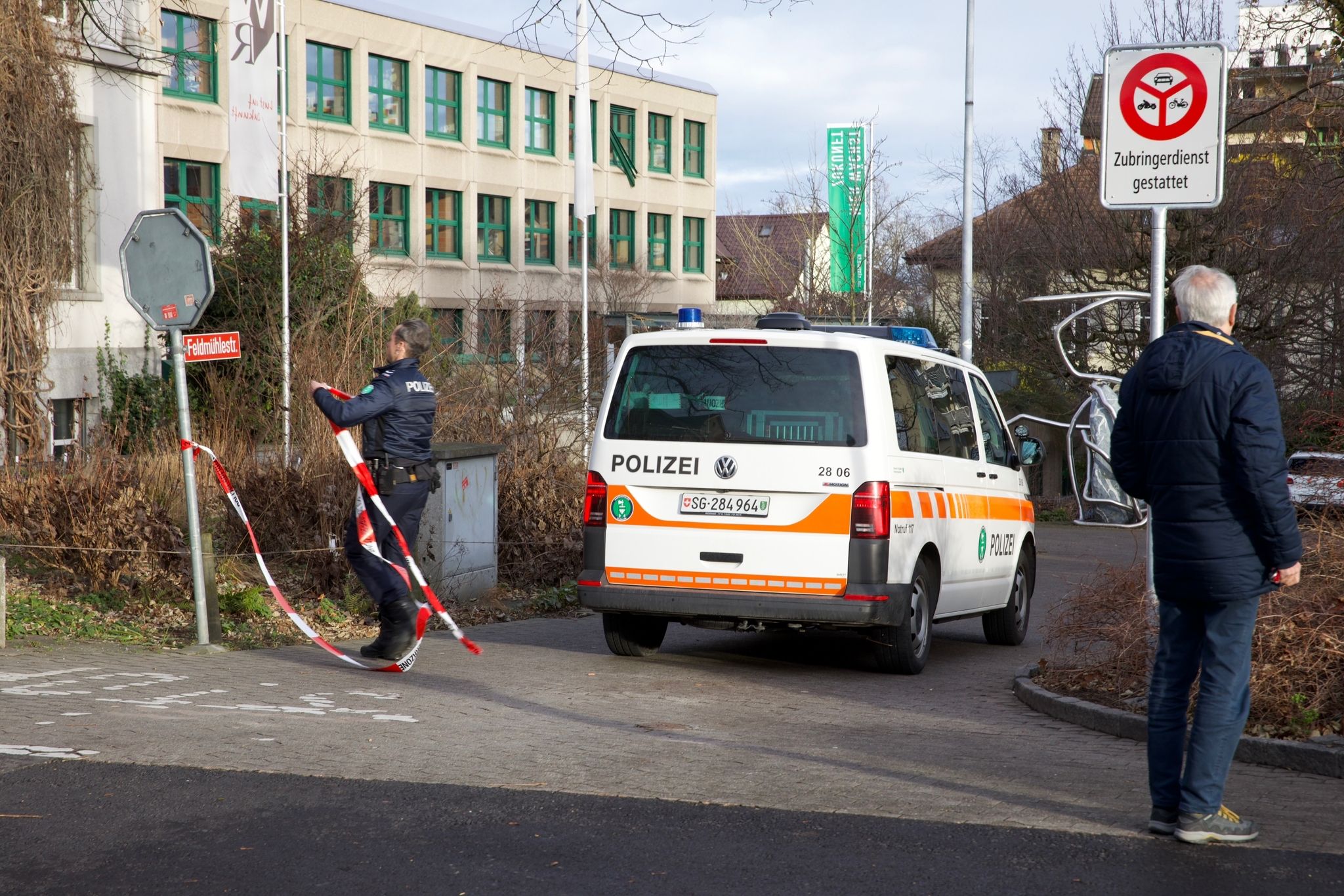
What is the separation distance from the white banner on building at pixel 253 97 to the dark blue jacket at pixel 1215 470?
1808cm

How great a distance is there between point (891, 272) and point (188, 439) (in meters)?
36.2

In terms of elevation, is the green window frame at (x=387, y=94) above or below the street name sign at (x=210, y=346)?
above

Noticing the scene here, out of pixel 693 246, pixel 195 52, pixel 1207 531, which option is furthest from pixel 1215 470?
pixel 693 246

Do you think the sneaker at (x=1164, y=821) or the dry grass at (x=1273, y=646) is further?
the dry grass at (x=1273, y=646)

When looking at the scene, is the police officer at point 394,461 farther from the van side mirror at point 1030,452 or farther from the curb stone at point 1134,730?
the van side mirror at point 1030,452

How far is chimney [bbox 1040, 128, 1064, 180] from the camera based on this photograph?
2558cm

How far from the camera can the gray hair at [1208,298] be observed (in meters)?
5.14

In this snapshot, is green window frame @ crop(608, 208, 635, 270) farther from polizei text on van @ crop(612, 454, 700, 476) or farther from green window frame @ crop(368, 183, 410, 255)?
polizei text on van @ crop(612, 454, 700, 476)

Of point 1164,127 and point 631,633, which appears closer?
point 1164,127

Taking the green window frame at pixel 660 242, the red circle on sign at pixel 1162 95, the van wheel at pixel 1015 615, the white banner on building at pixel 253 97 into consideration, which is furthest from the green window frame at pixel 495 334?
the green window frame at pixel 660 242

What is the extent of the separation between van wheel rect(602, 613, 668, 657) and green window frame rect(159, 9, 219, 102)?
27008mm

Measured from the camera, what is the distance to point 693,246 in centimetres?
5497

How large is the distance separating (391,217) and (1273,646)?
3777 cm

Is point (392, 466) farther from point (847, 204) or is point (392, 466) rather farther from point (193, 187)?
point (847, 204)
